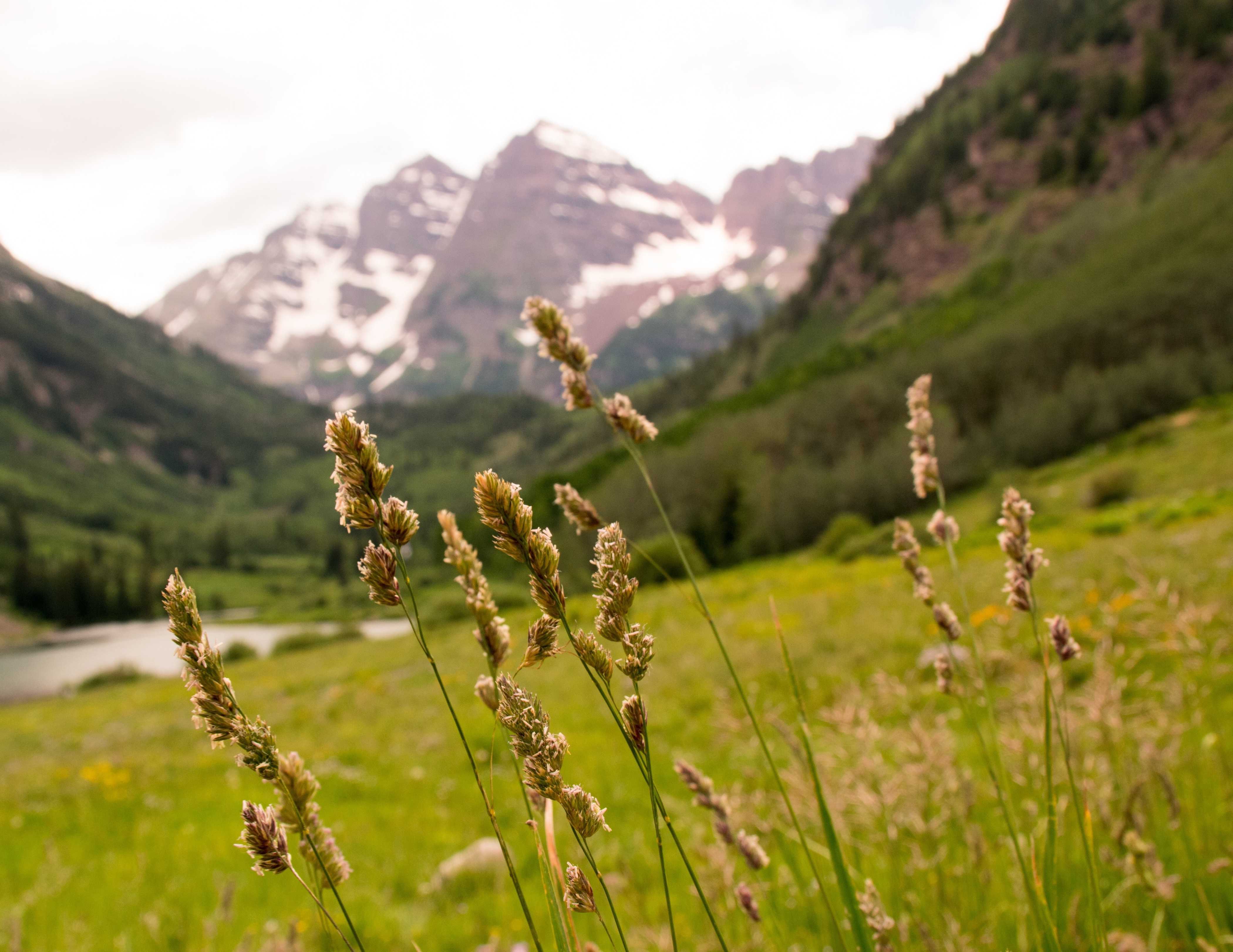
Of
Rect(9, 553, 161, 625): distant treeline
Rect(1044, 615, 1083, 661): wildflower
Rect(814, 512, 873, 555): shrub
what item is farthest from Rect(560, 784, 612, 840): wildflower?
Rect(9, 553, 161, 625): distant treeline

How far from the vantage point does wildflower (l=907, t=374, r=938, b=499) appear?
193cm

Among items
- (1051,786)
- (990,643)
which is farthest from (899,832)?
(990,643)

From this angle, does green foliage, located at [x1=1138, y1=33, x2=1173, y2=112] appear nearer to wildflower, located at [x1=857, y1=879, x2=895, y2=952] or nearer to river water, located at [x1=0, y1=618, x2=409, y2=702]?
river water, located at [x1=0, y1=618, x2=409, y2=702]

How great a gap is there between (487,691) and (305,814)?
34 cm

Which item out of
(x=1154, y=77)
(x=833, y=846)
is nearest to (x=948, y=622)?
(x=833, y=846)

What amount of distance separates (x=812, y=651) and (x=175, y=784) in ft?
40.1

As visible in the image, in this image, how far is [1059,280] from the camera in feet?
295

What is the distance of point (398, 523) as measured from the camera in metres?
1.09

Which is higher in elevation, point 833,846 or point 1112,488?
point 833,846

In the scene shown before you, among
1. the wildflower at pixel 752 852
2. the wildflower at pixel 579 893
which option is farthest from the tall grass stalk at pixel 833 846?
the wildflower at pixel 579 893

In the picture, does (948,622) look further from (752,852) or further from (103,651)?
(103,651)

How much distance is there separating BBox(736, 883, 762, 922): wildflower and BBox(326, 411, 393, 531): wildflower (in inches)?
55.1

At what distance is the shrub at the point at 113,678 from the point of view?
65.6 metres

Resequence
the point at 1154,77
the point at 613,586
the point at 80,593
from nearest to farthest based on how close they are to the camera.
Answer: the point at 613,586 → the point at 1154,77 → the point at 80,593
